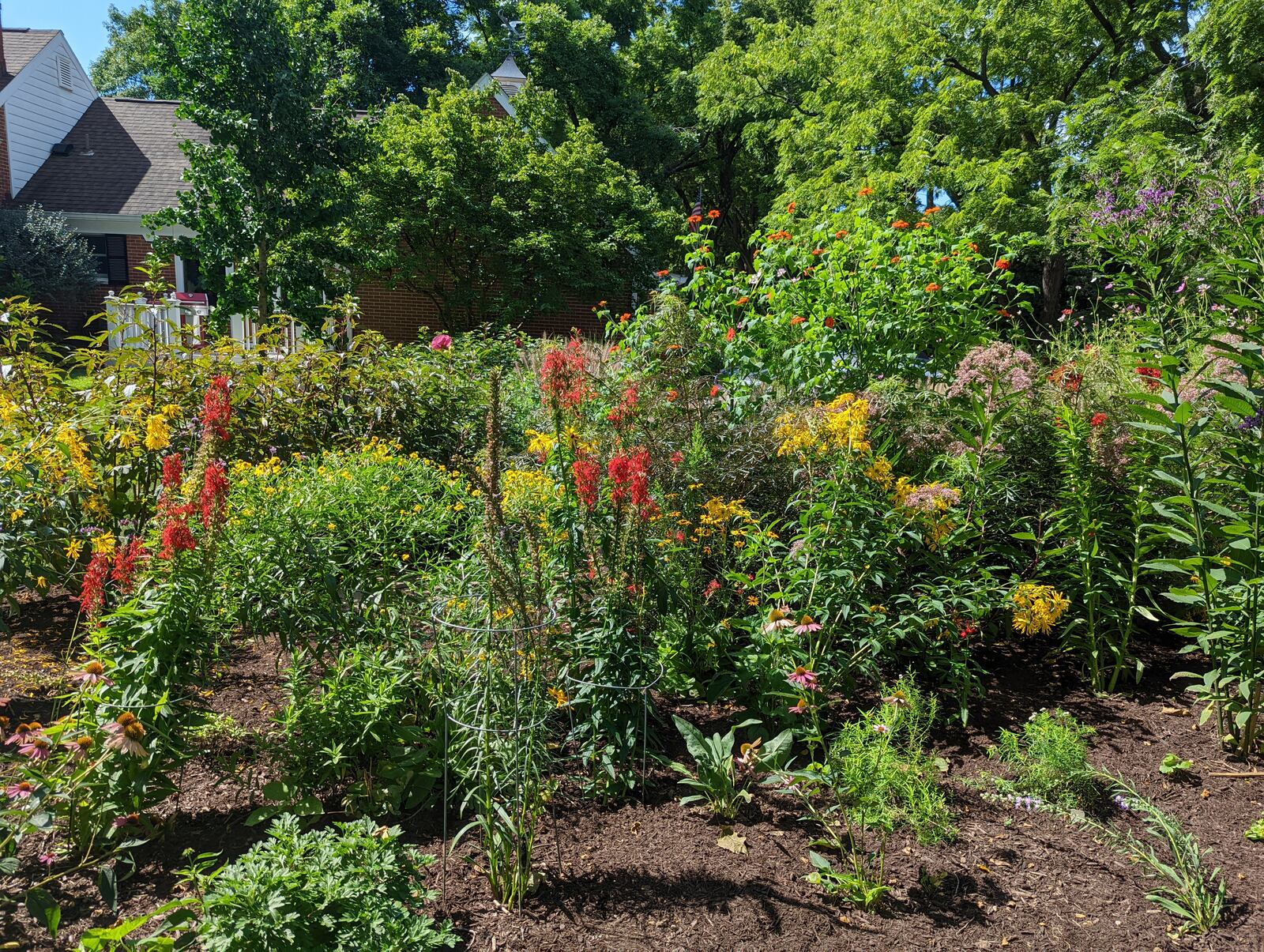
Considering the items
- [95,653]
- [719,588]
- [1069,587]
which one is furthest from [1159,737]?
[95,653]

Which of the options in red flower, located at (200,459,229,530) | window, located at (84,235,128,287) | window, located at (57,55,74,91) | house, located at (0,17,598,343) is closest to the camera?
red flower, located at (200,459,229,530)

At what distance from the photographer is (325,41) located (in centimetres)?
1016

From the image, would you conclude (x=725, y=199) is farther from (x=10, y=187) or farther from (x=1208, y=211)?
(x=1208, y=211)

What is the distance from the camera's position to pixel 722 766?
2598mm

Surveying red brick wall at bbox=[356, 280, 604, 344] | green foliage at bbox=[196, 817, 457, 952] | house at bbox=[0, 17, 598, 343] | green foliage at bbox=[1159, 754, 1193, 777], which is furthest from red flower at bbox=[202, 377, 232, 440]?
house at bbox=[0, 17, 598, 343]

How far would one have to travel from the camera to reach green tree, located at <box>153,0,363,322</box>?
8.89 m

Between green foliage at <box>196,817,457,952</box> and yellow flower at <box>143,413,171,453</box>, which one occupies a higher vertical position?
yellow flower at <box>143,413,171,453</box>

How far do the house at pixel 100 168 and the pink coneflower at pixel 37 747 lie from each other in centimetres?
1526

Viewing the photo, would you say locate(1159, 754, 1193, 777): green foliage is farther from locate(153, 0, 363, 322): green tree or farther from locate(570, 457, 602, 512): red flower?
locate(153, 0, 363, 322): green tree

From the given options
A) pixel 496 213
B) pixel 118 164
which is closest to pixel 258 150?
pixel 496 213

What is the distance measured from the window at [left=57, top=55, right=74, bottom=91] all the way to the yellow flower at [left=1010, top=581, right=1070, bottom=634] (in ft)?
74.8

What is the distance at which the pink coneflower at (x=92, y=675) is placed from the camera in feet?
7.12

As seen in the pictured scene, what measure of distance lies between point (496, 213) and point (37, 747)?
14.5 meters

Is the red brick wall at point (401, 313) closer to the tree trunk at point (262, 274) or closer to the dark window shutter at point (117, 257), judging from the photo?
the dark window shutter at point (117, 257)
